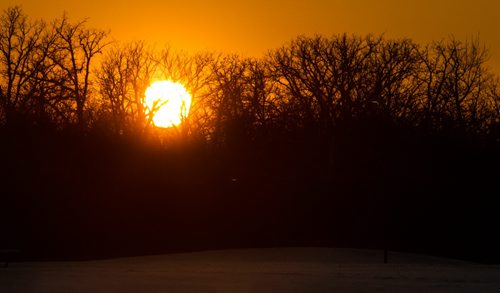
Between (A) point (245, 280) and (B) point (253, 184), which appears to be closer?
(A) point (245, 280)

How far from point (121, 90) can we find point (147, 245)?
23.8 meters

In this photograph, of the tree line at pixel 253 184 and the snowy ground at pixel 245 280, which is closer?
the snowy ground at pixel 245 280

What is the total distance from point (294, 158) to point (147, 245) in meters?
9.25

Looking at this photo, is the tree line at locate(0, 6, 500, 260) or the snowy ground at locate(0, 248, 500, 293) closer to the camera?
the snowy ground at locate(0, 248, 500, 293)

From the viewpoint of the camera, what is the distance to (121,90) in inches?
2232

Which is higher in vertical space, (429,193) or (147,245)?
(429,193)

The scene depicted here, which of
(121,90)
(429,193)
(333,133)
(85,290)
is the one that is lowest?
(85,290)

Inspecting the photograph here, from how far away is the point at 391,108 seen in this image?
52.5 m

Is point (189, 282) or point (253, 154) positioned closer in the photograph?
point (189, 282)

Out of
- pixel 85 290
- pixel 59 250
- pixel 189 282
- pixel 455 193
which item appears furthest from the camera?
pixel 455 193

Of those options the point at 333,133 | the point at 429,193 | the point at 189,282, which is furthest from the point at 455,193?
the point at 189,282

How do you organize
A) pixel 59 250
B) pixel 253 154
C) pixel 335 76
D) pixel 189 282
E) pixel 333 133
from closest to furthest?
pixel 189 282
pixel 59 250
pixel 253 154
pixel 333 133
pixel 335 76

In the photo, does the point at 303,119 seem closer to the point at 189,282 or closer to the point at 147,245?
the point at 147,245

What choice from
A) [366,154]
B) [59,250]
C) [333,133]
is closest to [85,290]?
[59,250]
